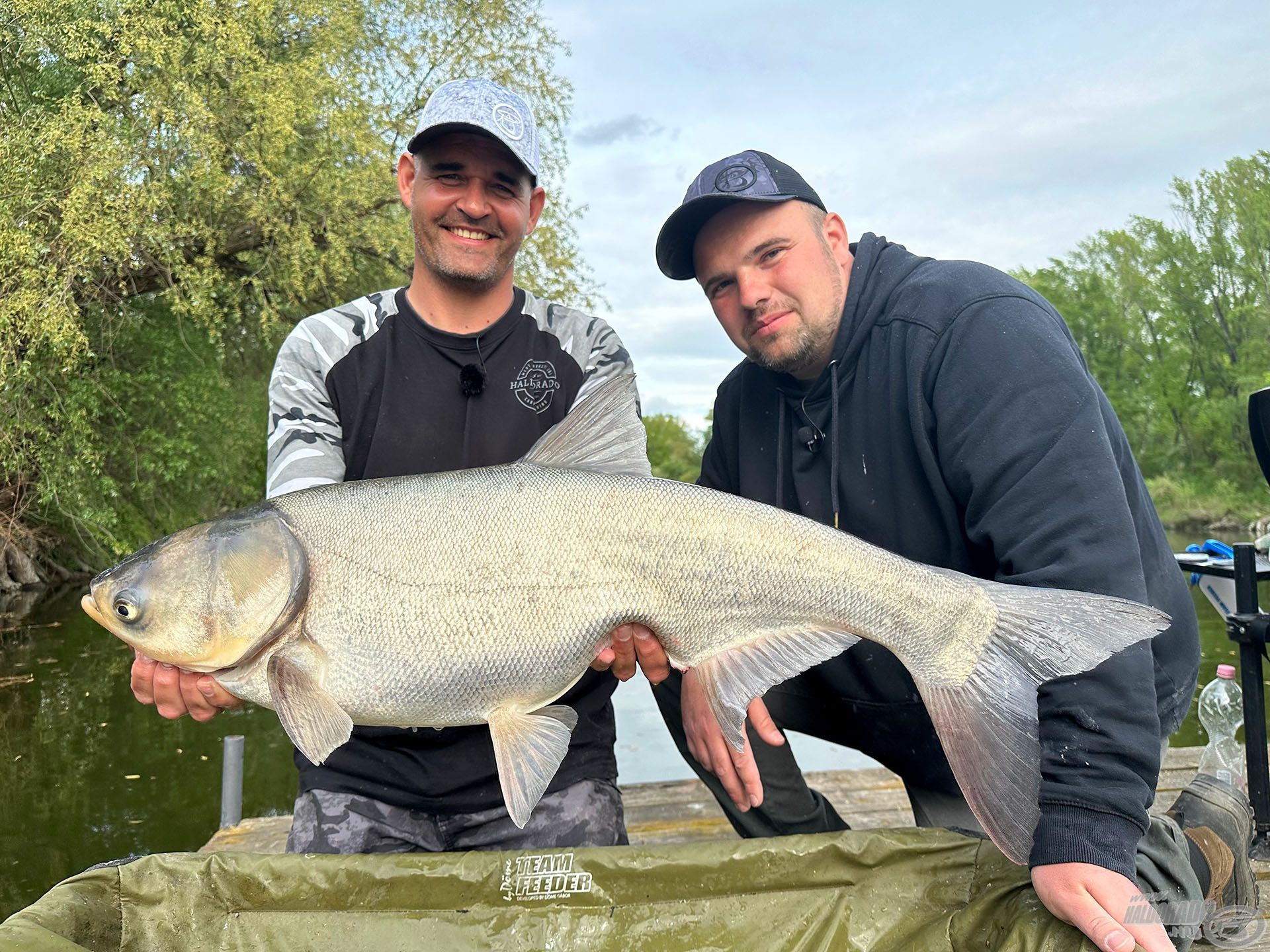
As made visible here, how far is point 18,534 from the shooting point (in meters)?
11.7

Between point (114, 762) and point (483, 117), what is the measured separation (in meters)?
6.28

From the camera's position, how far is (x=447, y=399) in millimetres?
2668

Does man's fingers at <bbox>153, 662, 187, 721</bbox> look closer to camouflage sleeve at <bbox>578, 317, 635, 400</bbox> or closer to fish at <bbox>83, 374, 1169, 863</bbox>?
fish at <bbox>83, 374, 1169, 863</bbox>

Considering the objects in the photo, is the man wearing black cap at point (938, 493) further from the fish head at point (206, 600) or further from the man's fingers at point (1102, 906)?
the fish head at point (206, 600)

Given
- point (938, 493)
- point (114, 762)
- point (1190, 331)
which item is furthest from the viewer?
point (1190, 331)

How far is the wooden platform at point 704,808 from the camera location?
3.62 meters

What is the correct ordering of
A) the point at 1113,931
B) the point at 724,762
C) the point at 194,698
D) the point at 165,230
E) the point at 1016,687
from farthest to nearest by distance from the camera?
the point at 165,230 → the point at 724,762 → the point at 194,698 → the point at 1016,687 → the point at 1113,931

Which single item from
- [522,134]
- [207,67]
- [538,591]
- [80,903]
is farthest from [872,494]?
[207,67]

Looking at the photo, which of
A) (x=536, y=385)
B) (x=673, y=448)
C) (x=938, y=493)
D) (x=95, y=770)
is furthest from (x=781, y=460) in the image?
(x=673, y=448)

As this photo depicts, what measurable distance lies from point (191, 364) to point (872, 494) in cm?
1222

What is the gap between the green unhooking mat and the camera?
1938 mm

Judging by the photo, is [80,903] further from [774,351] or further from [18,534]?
[18,534]

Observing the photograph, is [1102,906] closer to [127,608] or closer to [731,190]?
[731,190]

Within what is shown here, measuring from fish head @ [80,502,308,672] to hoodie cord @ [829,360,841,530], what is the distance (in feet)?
4.56
